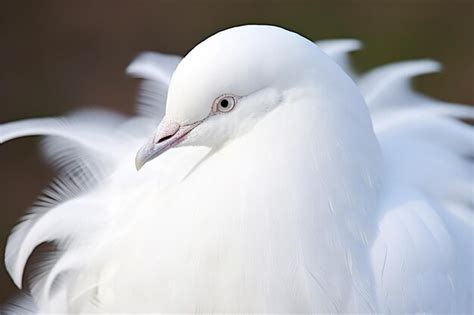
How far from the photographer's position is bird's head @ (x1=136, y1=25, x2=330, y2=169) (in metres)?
1.77

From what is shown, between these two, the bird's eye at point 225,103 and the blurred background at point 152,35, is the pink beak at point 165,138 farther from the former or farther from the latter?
the blurred background at point 152,35

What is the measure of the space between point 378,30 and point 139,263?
2.64 meters

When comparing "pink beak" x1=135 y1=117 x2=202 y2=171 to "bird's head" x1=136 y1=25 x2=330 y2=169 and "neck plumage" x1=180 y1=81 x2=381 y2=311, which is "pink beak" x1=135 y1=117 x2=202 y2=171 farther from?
"neck plumage" x1=180 y1=81 x2=381 y2=311

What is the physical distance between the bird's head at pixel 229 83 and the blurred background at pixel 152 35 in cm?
212

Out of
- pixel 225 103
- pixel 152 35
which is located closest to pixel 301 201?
pixel 225 103

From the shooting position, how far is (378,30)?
4.30 meters

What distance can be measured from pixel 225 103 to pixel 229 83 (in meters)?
0.05

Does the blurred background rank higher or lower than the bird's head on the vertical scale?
lower

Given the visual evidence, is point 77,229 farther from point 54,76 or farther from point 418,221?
point 54,76

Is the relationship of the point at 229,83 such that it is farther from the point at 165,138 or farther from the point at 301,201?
the point at 301,201

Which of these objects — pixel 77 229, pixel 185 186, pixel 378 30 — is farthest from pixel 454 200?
pixel 378 30

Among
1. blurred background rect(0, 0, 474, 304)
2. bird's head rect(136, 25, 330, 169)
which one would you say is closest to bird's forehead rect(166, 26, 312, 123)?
bird's head rect(136, 25, 330, 169)

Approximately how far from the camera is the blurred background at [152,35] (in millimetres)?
4066

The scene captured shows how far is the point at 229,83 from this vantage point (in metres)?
1.78
